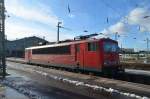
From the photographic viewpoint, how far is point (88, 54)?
2464cm

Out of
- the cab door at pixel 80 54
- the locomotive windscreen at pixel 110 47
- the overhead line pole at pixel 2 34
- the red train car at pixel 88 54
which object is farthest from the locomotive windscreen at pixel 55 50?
the overhead line pole at pixel 2 34

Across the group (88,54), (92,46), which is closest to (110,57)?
(92,46)

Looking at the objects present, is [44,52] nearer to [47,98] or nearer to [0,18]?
[0,18]

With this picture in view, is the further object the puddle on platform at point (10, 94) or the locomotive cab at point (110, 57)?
the locomotive cab at point (110, 57)

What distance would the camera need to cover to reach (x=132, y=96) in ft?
45.3

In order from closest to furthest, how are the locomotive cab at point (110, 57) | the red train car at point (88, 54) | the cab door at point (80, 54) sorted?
the locomotive cab at point (110, 57) → the red train car at point (88, 54) → the cab door at point (80, 54)

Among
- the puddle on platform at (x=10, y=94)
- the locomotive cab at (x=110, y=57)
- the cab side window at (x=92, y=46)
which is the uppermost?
the cab side window at (x=92, y=46)

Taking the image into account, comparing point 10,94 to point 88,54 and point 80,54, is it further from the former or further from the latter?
point 80,54

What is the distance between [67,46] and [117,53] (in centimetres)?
558

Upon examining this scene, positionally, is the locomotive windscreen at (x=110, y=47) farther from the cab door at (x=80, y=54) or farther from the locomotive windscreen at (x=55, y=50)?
the locomotive windscreen at (x=55, y=50)

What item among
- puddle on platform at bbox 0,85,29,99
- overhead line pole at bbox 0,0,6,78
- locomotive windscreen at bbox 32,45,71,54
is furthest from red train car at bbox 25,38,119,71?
puddle on platform at bbox 0,85,29,99

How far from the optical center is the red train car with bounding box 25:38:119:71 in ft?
76.6

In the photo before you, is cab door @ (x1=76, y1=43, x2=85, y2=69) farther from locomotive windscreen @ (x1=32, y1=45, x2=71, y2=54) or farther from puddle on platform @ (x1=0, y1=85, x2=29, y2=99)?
puddle on platform @ (x1=0, y1=85, x2=29, y2=99)

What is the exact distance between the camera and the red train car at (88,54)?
76.6 feet
